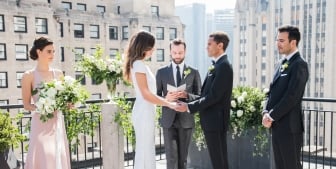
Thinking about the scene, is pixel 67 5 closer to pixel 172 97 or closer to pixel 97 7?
pixel 97 7

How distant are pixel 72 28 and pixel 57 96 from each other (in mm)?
36935

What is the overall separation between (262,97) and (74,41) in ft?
121

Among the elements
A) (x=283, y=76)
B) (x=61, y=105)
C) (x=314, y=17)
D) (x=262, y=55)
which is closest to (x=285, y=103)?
(x=283, y=76)

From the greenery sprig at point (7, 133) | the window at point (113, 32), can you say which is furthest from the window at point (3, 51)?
the greenery sprig at point (7, 133)

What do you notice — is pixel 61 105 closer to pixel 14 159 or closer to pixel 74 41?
pixel 14 159

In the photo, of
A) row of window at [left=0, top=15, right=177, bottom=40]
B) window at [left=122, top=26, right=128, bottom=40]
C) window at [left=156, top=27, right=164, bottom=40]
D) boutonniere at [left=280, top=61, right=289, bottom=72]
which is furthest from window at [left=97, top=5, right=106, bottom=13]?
boutonniere at [left=280, top=61, right=289, bottom=72]

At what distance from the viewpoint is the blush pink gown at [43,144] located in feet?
13.1

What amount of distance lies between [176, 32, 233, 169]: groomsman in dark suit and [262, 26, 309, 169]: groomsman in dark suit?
486mm

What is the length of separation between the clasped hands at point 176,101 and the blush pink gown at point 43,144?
1.32m

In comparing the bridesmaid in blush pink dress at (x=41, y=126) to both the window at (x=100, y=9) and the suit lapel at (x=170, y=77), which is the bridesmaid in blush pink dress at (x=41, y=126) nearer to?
the suit lapel at (x=170, y=77)

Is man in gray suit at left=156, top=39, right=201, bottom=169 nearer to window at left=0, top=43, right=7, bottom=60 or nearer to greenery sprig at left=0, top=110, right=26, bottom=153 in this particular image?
greenery sprig at left=0, top=110, right=26, bottom=153

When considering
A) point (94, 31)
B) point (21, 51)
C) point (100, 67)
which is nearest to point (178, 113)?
point (100, 67)

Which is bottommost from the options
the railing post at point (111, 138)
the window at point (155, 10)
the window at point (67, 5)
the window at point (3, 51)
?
the railing post at point (111, 138)

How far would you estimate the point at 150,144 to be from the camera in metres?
3.94
